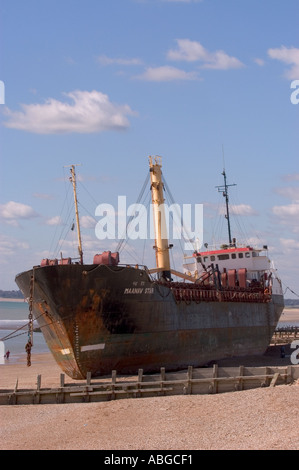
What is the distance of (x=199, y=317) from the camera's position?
1293 inches

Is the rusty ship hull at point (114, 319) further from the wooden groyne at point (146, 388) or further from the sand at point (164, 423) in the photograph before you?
the sand at point (164, 423)

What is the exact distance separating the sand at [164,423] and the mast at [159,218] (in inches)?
659

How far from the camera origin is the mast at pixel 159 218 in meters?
36.3

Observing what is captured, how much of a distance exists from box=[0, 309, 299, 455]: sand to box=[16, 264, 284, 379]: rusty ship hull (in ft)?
20.2

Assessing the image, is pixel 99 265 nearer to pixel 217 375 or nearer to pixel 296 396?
pixel 217 375

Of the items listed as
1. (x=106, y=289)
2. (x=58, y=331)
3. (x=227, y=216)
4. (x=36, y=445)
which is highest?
(x=227, y=216)

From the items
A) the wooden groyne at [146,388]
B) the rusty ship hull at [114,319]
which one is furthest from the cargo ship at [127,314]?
the wooden groyne at [146,388]

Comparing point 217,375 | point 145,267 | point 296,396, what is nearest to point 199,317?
point 145,267

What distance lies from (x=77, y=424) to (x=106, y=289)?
9525mm

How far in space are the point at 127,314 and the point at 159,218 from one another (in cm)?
1019

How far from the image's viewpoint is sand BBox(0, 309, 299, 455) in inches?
579

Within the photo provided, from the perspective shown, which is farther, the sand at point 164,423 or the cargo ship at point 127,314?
the cargo ship at point 127,314

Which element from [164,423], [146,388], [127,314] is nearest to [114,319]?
[127,314]

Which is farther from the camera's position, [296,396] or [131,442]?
[296,396]
